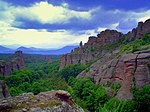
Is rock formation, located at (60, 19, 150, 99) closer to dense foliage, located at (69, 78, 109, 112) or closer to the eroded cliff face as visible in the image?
dense foliage, located at (69, 78, 109, 112)

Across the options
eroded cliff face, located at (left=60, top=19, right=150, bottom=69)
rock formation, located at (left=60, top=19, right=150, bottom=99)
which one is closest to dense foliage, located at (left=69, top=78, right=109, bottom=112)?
rock formation, located at (left=60, top=19, right=150, bottom=99)

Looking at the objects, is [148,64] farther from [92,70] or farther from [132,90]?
[92,70]

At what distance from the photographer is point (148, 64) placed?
215 feet

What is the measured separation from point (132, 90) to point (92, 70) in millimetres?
38974

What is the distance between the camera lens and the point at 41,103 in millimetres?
16219

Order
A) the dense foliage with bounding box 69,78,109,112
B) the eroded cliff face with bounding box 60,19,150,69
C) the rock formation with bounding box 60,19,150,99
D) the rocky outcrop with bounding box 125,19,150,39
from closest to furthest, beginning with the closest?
the rock formation with bounding box 60,19,150,99, the dense foliage with bounding box 69,78,109,112, the rocky outcrop with bounding box 125,19,150,39, the eroded cliff face with bounding box 60,19,150,69

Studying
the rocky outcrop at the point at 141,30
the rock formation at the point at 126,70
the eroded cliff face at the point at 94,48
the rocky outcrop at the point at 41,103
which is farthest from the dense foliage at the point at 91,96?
the eroded cliff face at the point at 94,48

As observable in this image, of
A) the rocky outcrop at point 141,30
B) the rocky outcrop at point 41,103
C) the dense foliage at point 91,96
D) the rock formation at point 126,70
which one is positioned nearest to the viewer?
the rocky outcrop at point 41,103

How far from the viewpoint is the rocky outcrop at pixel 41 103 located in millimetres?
15684

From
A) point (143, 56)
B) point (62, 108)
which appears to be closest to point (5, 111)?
point (62, 108)

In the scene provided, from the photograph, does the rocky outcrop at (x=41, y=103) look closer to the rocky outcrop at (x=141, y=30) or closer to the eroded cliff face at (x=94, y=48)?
the rocky outcrop at (x=141, y=30)

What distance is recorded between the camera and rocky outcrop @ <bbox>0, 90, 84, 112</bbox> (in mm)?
15684

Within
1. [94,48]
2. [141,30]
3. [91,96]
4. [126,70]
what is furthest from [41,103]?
[94,48]

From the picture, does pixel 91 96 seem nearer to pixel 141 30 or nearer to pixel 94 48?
pixel 141 30
